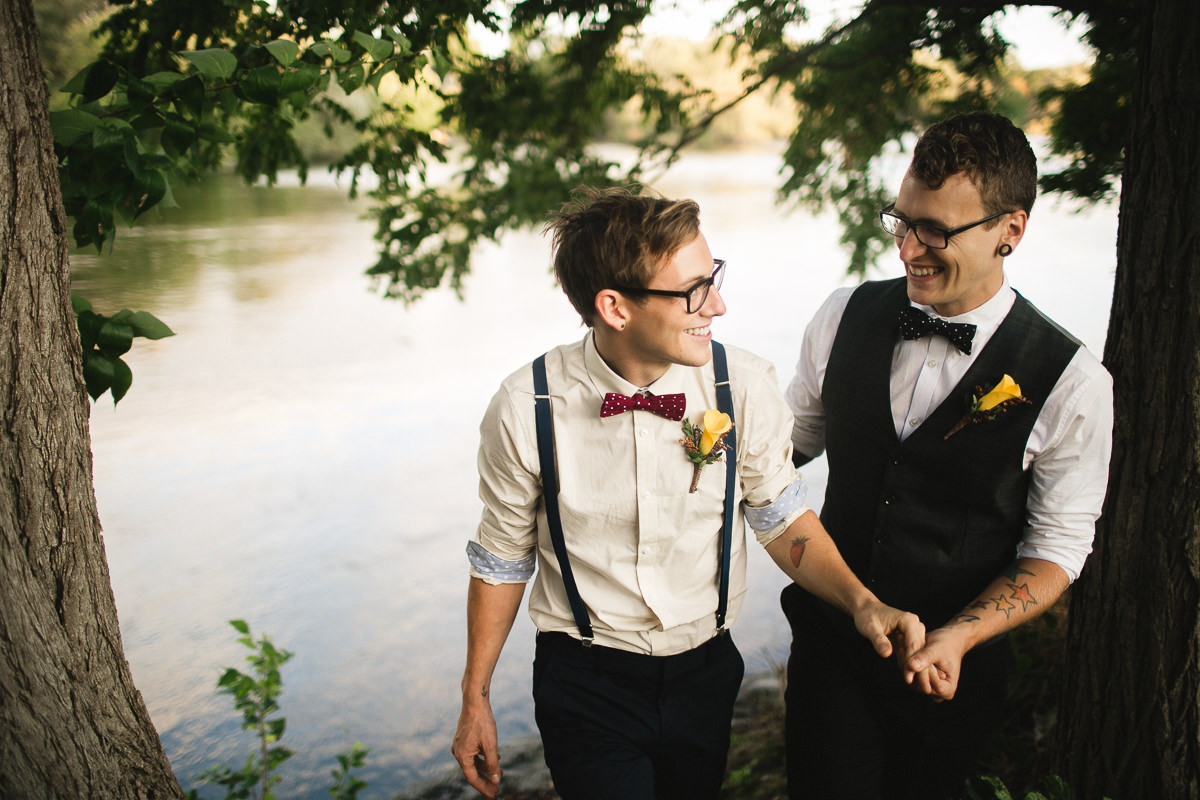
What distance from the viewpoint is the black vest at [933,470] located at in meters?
1.88

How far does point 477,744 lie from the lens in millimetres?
1854

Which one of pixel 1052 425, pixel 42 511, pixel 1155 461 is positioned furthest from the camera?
pixel 1155 461

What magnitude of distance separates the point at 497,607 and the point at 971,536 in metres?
1.11

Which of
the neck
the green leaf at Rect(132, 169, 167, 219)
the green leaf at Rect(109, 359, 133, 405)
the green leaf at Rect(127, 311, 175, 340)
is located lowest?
the green leaf at Rect(109, 359, 133, 405)

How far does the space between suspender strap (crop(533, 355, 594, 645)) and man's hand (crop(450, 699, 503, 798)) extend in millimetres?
284

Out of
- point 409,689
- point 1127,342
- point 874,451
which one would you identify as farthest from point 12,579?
point 409,689

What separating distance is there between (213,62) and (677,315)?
102 centimetres

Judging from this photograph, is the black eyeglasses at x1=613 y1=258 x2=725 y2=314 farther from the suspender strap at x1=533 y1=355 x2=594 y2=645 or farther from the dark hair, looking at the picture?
the dark hair

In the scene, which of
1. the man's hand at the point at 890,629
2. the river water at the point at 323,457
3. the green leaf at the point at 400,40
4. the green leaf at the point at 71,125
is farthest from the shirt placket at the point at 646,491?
the river water at the point at 323,457

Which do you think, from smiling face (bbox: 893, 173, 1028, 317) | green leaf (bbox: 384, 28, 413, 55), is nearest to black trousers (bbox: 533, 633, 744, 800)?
smiling face (bbox: 893, 173, 1028, 317)

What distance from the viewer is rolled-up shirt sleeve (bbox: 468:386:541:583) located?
1.78 m

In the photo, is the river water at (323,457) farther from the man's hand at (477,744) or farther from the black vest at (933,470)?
the man's hand at (477,744)

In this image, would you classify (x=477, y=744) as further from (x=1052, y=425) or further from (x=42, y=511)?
(x=1052, y=425)

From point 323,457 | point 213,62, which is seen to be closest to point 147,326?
point 213,62
